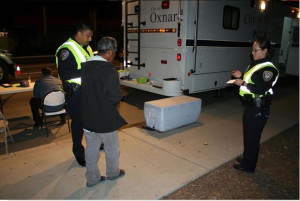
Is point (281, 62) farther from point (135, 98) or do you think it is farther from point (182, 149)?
point (182, 149)

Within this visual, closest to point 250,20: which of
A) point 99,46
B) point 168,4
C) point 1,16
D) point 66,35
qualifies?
point 168,4

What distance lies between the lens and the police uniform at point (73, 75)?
11.5 feet

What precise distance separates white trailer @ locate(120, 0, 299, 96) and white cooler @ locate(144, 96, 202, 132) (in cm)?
91

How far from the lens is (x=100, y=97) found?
2863mm

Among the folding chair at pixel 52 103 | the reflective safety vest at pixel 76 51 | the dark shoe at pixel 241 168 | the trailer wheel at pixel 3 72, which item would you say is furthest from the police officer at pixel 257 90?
the trailer wheel at pixel 3 72

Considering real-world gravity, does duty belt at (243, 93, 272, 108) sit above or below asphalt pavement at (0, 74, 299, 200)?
above

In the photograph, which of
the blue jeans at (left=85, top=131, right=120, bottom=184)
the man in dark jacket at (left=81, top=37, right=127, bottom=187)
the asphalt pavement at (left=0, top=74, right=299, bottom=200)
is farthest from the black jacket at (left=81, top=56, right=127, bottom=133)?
the asphalt pavement at (left=0, top=74, right=299, bottom=200)

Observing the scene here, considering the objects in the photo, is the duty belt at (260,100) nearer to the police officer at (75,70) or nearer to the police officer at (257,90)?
the police officer at (257,90)

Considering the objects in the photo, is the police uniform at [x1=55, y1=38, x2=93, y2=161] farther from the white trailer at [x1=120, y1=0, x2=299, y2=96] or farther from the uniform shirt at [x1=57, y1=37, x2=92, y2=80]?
the white trailer at [x1=120, y1=0, x2=299, y2=96]

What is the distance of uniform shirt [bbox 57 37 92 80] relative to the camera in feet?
11.4

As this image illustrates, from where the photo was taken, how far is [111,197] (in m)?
3.04

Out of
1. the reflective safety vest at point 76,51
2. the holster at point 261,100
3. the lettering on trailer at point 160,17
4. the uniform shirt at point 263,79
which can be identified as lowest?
the holster at point 261,100

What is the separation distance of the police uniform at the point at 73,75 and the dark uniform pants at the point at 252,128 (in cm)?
220

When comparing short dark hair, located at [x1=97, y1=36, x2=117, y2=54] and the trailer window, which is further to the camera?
the trailer window
